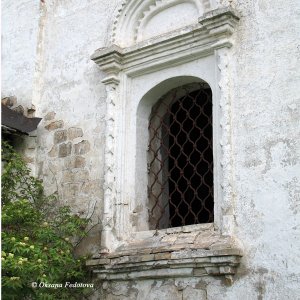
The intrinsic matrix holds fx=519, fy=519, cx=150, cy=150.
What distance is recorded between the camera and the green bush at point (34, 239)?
444 centimetres

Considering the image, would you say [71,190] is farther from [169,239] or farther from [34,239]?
[169,239]

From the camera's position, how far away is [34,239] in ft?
18.1

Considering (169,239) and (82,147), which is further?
(82,147)

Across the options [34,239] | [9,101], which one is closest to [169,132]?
[34,239]

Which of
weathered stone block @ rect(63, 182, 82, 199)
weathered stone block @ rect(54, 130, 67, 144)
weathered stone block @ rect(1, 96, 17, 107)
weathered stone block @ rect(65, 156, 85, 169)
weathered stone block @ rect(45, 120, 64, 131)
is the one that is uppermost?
weathered stone block @ rect(1, 96, 17, 107)

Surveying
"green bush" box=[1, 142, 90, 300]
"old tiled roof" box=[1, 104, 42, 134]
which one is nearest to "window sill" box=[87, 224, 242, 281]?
"green bush" box=[1, 142, 90, 300]

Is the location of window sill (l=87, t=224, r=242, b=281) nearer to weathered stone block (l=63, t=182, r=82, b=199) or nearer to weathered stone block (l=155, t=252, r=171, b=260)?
weathered stone block (l=155, t=252, r=171, b=260)

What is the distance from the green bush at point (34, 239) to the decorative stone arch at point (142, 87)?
45 centimetres

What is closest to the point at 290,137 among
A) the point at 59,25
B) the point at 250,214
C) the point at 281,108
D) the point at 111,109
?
the point at 281,108

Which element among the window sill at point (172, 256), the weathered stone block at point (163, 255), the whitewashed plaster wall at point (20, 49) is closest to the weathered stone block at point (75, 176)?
the window sill at point (172, 256)

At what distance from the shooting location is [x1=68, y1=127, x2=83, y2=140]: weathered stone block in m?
6.05

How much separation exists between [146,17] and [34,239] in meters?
2.73

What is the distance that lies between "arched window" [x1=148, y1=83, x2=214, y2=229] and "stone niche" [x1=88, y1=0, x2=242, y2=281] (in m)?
0.11

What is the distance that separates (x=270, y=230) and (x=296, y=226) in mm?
237
